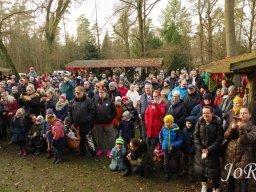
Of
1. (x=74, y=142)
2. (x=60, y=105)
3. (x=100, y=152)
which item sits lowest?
(x=100, y=152)

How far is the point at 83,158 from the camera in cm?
770

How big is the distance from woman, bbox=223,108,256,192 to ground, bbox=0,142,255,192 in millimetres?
1163

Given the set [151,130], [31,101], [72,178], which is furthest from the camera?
[31,101]

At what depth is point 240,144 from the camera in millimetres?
4750

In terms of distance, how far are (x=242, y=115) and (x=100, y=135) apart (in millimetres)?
3986

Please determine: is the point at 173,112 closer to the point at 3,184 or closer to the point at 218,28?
the point at 3,184

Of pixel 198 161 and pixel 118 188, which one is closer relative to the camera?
pixel 198 161

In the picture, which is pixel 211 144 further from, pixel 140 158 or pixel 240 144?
pixel 140 158

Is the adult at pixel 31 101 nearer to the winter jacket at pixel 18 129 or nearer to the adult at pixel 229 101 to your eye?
the winter jacket at pixel 18 129

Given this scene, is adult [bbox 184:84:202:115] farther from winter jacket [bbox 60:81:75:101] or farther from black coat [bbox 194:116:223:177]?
winter jacket [bbox 60:81:75:101]

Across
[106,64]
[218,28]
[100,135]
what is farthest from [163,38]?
[100,135]

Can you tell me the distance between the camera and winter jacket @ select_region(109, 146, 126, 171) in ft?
22.2

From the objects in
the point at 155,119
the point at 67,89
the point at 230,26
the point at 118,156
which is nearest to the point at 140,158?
the point at 118,156

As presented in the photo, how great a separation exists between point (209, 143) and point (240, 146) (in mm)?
560
